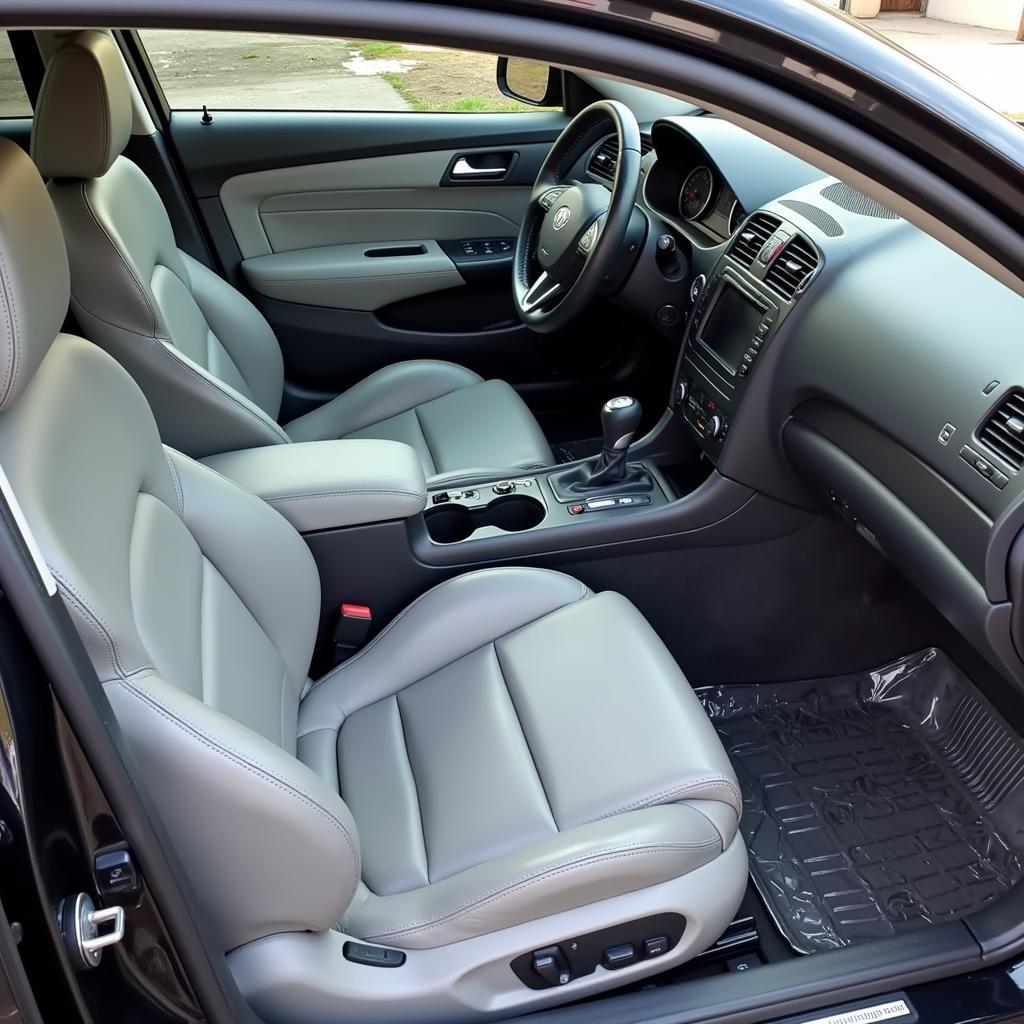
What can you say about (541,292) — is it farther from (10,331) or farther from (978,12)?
(978,12)

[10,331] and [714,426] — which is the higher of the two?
[10,331]

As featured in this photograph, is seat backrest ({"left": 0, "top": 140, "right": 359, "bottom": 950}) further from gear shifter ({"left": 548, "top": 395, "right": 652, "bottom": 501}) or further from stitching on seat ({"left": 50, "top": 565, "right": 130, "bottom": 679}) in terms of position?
gear shifter ({"left": 548, "top": 395, "right": 652, "bottom": 501})

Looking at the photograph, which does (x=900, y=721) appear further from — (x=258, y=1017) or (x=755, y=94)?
(x=755, y=94)

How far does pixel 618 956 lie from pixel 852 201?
116 cm

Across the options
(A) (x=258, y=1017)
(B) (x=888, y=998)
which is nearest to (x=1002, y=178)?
(B) (x=888, y=998)

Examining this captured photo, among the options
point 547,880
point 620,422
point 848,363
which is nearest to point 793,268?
point 848,363

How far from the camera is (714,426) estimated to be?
181cm

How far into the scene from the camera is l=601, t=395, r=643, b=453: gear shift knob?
1.88 m

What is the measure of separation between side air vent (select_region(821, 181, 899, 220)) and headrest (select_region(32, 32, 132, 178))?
1.17 metres

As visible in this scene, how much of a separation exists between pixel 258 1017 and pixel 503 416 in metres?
1.46

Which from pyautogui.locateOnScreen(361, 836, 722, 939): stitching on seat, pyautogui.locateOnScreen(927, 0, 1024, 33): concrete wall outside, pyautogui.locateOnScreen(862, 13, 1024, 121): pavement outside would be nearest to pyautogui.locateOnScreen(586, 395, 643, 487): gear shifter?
pyautogui.locateOnScreen(361, 836, 722, 939): stitching on seat

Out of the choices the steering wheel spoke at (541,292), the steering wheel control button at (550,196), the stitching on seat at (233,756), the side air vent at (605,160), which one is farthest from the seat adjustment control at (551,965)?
the side air vent at (605,160)

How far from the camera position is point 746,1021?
111cm

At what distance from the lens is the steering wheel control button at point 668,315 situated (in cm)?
208
